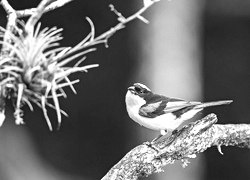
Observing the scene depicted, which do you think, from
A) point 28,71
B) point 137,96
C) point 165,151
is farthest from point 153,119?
point 28,71

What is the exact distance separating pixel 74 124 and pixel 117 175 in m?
4.64

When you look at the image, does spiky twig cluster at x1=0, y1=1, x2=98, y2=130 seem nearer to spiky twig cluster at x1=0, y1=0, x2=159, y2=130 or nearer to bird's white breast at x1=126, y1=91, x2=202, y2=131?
spiky twig cluster at x1=0, y1=0, x2=159, y2=130

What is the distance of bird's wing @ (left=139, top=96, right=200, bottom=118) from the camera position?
3598 mm

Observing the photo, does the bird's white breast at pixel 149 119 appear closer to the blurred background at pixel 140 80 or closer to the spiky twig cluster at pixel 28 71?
the spiky twig cluster at pixel 28 71

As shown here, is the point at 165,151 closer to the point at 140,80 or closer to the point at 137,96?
the point at 137,96

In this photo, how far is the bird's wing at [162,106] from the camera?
142 inches

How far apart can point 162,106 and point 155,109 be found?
4cm

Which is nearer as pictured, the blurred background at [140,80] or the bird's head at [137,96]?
the bird's head at [137,96]

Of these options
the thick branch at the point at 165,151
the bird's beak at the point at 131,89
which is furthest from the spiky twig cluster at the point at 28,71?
the bird's beak at the point at 131,89

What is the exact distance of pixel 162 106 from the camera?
12.0ft

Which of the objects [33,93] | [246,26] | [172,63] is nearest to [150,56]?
[172,63]

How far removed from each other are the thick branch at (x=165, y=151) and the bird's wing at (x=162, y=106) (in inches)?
15.2

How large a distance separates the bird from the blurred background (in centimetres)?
341

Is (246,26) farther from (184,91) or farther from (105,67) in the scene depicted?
(105,67)
